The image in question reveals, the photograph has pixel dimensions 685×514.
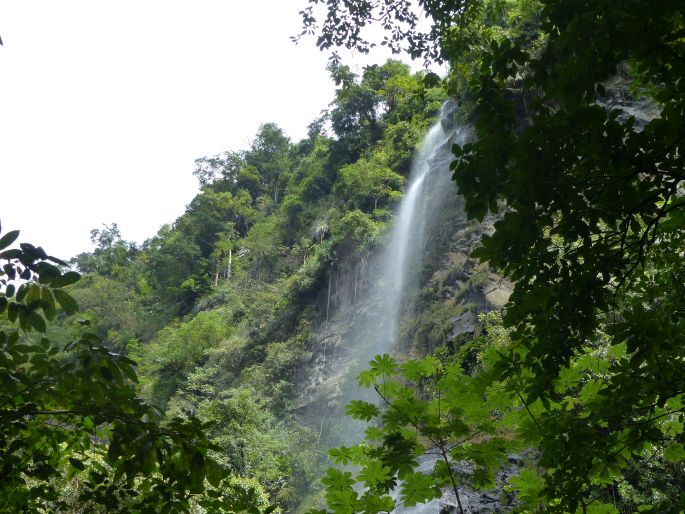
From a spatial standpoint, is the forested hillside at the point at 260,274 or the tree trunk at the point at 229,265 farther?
the tree trunk at the point at 229,265

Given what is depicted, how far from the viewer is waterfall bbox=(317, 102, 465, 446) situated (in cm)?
1520

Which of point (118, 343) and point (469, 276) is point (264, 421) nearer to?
point (469, 276)

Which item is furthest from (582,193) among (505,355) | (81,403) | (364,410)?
(81,403)

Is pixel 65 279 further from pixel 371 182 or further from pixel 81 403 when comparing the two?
pixel 371 182

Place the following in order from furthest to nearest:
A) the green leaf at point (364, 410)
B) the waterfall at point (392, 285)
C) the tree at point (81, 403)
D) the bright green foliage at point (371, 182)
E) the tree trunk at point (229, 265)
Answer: the tree trunk at point (229, 265), the bright green foliage at point (371, 182), the waterfall at point (392, 285), the green leaf at point (364, 410), the tree at point (81, 403)

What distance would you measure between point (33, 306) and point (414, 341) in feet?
43.0

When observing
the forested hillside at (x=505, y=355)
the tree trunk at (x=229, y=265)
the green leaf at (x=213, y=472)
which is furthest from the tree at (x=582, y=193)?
the tree trunk at (x=229, y=265)

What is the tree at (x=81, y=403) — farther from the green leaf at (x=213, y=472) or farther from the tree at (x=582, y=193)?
the tree at (x=582, y=193)

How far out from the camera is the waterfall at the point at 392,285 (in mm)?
15203

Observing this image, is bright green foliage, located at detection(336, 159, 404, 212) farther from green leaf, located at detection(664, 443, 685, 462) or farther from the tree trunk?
green leaf, located at detection(664, 443, 685, 462)

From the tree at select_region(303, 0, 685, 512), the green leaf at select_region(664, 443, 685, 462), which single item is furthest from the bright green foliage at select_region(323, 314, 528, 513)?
the green leaf at select_region(664, 443, 685, 462)

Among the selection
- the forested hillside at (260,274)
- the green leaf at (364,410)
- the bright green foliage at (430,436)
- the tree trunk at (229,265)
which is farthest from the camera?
the tree trunk at (229,265)

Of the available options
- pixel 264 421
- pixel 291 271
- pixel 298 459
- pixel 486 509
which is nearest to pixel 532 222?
pixel 486 509

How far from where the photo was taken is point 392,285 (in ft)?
57.6
